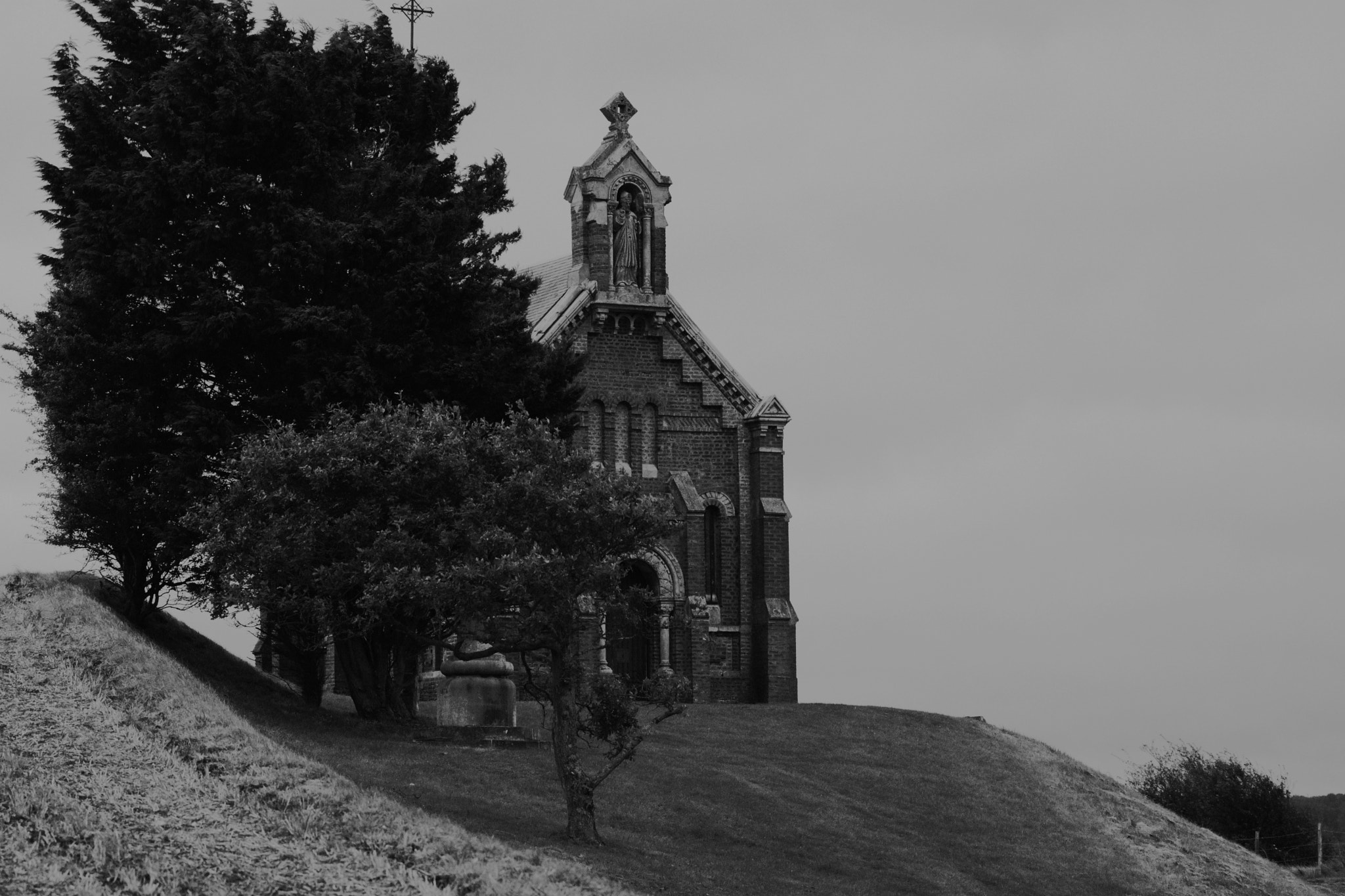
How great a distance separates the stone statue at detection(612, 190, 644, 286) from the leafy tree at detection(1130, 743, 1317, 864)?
23349 mm

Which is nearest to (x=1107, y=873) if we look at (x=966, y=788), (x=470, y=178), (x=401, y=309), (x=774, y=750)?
(x=966, y=788)

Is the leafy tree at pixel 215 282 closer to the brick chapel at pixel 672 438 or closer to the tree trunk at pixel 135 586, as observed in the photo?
the tree trunk at pixel 135 586

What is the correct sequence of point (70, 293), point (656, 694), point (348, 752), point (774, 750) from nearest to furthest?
point (656, 694) → point (348, 752) → point (70, 293) → point (774, 750)

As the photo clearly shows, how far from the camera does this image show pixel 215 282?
139ft

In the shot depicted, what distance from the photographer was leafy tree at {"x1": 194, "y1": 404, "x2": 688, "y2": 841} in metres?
31.1

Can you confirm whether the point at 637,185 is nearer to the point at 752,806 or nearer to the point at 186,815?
the point at 752,806

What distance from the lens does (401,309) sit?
4244 cm

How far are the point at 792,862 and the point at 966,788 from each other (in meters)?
11.7

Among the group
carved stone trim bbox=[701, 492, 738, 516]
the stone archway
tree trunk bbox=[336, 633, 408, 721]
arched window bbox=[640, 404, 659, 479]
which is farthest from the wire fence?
tree trunk bbox=[336, 633, 408, 721]

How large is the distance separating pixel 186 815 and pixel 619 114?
→ 36.7 m

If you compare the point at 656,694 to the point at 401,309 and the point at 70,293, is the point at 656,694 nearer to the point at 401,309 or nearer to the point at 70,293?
the point at 401,309

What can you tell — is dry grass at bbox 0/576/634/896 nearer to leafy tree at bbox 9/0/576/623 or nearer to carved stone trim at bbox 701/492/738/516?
leafy tree at bbox 9/0/576/623

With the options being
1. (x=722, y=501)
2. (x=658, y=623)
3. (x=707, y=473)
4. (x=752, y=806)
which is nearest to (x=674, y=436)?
(x=707, y=473)

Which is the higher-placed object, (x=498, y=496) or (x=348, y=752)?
(x=498, y=496)
